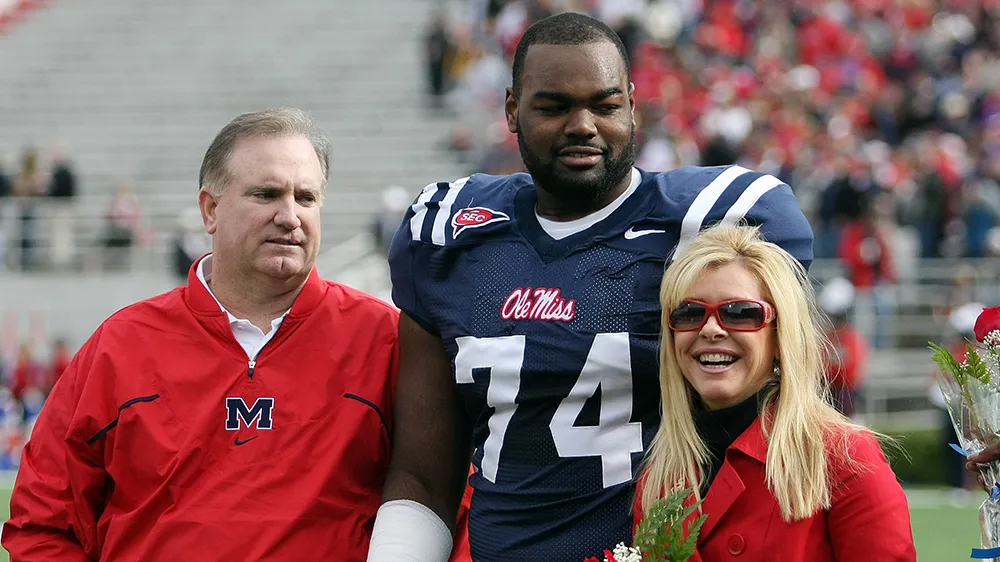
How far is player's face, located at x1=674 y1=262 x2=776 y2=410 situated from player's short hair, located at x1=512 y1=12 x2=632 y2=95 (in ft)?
2.00

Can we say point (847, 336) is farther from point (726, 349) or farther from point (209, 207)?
point (726, 349)

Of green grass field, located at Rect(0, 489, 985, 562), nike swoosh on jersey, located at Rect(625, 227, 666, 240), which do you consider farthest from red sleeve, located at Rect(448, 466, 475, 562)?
green grass field, located at Rect(0, 489, 985, 562)

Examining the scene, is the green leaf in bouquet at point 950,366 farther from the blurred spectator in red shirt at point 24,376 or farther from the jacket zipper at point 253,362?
the blurred spectator in red shirt at point 24,376

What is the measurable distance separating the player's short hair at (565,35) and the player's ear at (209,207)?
805 millimetres

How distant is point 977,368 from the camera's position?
279cm

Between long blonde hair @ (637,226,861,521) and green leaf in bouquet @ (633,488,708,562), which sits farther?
long blonde hair @ (637,226,861,521)

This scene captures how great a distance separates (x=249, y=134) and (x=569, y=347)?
38.1 inches

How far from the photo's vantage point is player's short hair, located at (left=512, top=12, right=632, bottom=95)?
10.9 ft

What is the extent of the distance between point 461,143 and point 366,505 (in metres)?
12.7

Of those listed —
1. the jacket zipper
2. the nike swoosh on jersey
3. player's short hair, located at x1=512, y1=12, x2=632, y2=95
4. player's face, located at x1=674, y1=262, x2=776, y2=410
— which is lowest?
the jacket zipper

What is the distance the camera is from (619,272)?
129 inches

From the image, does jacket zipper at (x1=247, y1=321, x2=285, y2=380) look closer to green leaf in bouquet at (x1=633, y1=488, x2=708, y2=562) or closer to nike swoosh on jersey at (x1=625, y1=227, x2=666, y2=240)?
nike swoosh on jersey at (x1=625, y1=227, x2=666, y2=240)

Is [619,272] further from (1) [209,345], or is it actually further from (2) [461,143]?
(2) [461,143]

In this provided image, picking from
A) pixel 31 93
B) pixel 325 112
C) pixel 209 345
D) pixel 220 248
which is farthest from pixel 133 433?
pixel 31 93
